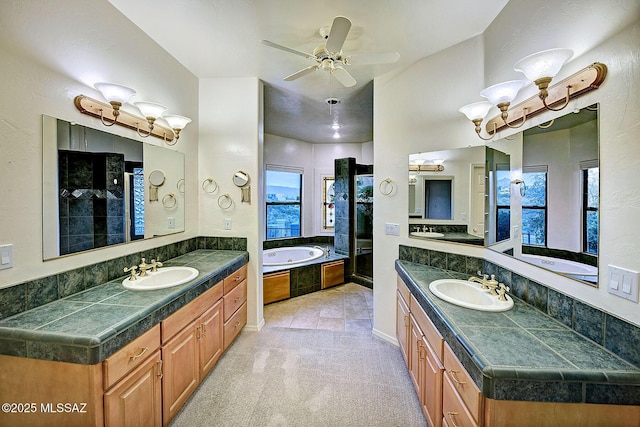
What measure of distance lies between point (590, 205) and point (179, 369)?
248 centimetres

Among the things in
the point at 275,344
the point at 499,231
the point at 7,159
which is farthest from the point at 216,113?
the point at 499,231

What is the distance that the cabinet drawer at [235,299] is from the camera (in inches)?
96.8

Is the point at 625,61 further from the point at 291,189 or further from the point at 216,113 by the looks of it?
the point at 291,189

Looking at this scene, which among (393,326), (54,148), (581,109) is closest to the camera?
(581,109)

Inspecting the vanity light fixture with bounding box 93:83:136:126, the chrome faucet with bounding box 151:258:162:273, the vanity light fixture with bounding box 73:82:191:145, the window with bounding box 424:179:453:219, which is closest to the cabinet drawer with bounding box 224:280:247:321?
the chrome faucet with bounding box 151:258:162:273

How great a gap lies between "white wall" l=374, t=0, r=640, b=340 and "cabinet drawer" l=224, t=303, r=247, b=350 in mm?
1441

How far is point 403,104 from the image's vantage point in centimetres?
256

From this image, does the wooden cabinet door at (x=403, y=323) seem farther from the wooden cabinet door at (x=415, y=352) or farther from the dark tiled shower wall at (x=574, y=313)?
the dark tiled shower wall at (x=574, y=313)

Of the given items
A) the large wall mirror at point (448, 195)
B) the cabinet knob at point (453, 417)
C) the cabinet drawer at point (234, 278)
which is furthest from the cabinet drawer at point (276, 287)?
the cabinet knob at point (453, 417)

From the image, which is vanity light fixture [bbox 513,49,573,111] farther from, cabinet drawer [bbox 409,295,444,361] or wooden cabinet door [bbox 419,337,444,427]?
wooden cabinet door [bbox 419,337,444,427]

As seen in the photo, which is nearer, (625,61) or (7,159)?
(625,61)

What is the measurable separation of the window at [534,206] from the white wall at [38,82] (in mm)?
2781

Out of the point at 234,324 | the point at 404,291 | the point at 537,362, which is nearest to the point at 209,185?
the point at 234,324

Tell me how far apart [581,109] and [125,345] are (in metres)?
2.44
